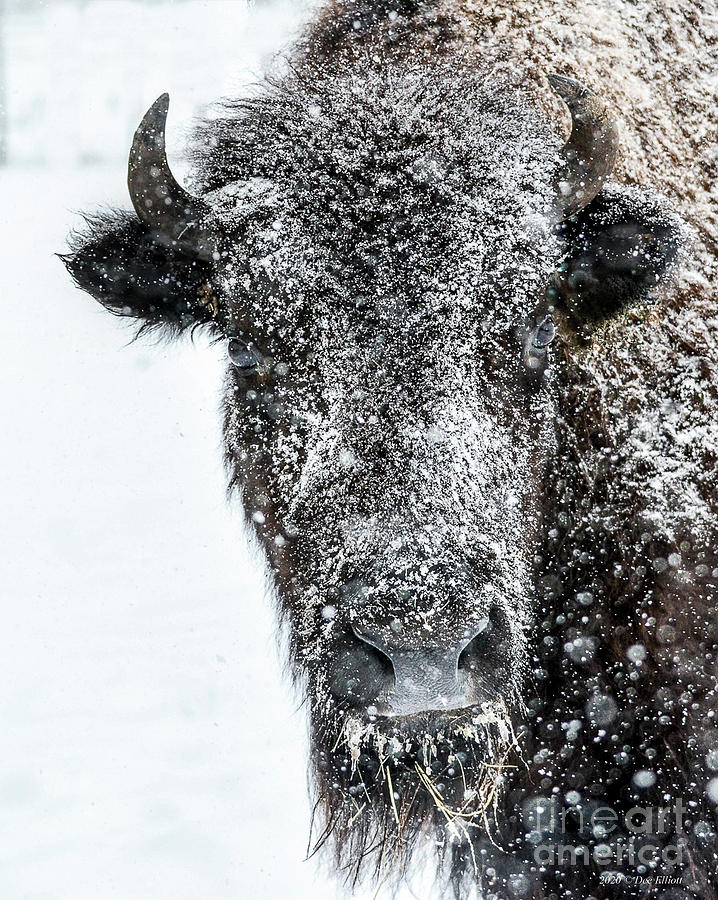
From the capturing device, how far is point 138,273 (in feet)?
9.03

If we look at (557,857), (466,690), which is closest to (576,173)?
(466,690)

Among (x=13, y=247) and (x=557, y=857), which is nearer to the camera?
(x=557, y=857)

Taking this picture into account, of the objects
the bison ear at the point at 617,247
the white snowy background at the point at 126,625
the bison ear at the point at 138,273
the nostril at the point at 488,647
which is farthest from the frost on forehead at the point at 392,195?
the nostril at the point at 488,647

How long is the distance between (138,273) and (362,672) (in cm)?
158

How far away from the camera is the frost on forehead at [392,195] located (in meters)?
2.22

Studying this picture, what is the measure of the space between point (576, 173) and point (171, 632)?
13.0 ft

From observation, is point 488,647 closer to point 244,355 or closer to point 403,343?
point 403,343

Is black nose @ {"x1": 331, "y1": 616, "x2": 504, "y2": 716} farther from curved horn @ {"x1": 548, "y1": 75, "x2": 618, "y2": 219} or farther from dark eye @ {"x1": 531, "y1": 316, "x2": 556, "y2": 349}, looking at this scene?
curved horn @ {"x1": 548, "y1": 75, "x2": 618, "y2": 219}

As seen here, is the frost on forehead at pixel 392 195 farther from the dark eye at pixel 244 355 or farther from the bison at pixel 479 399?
the dark eye at pixel 244 355

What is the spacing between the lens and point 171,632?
523 centimetres

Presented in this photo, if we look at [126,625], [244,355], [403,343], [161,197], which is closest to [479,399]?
[403,343]

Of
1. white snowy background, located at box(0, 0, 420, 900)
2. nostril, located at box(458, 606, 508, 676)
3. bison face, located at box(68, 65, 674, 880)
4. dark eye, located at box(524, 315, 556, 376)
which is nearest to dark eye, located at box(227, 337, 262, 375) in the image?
bison face, located at box(68, 65, 674, 880)

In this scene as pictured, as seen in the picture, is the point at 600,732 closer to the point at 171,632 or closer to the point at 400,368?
the point at 400,368

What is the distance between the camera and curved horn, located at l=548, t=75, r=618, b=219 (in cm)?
228
